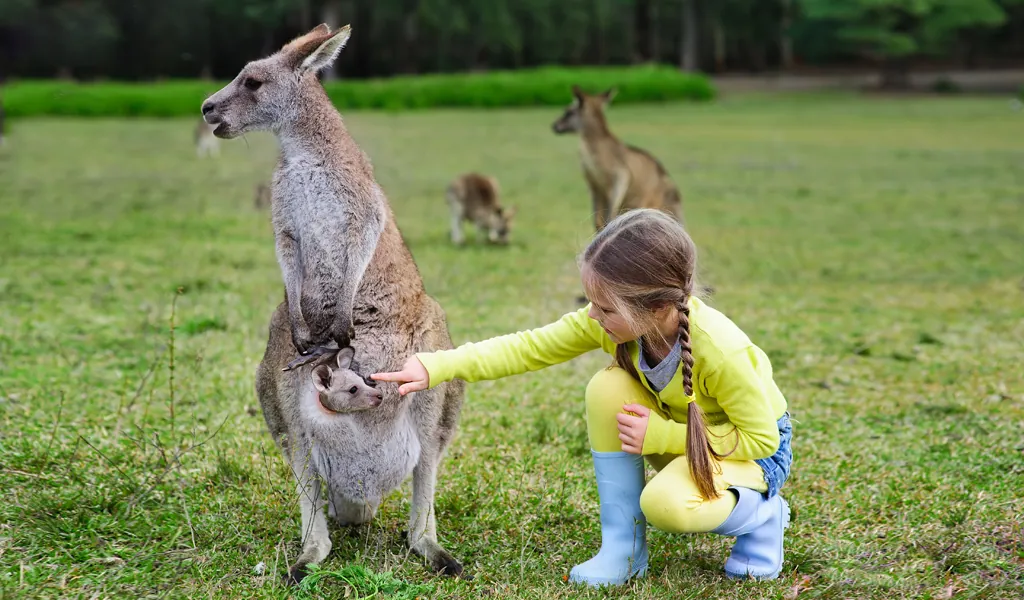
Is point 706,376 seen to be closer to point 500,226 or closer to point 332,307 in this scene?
point 332,307

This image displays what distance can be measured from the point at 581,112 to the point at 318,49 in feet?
17.7

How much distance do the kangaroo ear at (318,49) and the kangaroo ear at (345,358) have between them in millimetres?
652

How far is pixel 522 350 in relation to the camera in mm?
2381

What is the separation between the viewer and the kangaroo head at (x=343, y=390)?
2217 mm

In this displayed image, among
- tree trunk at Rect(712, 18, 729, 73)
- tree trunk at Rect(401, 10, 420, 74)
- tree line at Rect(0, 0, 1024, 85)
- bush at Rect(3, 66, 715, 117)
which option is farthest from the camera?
tree trunk at Rect(712, 18, 729, 73)

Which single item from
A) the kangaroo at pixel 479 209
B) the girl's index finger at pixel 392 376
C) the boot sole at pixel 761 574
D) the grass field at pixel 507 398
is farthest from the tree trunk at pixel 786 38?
the girl's index finger at pixel 392 376

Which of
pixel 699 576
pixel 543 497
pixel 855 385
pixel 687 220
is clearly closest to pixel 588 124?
pixel 687 220

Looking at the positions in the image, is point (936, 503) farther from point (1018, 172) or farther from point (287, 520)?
point (1018, 172)

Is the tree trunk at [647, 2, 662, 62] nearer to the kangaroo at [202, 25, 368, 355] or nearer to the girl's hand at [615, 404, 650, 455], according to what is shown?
the kangaroo at [202, 25, 368, 355]

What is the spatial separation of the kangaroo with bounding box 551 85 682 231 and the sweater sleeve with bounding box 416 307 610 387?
4.27m

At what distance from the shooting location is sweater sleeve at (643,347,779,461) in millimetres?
2174

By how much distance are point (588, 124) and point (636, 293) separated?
5.46 meters

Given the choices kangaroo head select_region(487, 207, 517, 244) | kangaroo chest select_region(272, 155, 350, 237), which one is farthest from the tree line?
kangaroo chest select_region(272, 155, 350, 237)

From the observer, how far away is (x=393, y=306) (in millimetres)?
2377
